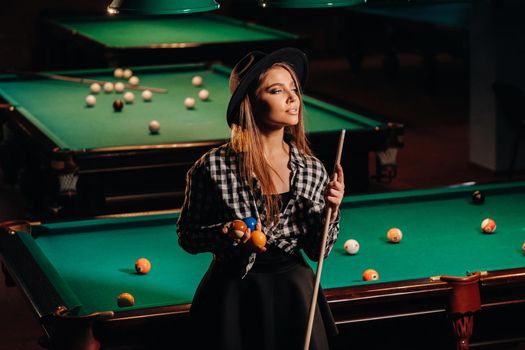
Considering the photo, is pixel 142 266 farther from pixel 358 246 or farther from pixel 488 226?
pixel 488 226

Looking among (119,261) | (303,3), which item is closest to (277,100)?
(303,3)

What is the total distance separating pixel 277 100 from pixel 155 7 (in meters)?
0.75

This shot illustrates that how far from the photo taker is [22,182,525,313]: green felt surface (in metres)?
3.47

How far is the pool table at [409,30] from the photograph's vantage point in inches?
407

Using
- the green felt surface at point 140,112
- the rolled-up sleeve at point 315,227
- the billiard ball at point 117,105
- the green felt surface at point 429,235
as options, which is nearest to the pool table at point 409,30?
the green felt surface at point 140,112

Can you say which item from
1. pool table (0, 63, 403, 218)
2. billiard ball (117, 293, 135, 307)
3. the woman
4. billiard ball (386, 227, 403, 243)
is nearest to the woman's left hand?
the woman

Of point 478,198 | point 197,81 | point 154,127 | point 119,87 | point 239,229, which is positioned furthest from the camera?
point 197,81

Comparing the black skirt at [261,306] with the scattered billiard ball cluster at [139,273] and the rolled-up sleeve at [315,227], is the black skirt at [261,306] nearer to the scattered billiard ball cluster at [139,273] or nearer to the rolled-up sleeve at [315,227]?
the rolled-up sleeve at [315,227]

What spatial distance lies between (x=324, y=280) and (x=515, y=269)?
1.98 ft

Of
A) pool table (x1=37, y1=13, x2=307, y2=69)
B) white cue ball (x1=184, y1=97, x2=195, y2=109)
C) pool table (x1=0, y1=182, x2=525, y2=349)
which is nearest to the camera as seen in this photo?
pool table (x1=0, y1=182, x2=525, y2=349)

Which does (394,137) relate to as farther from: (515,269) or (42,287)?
(42,287)

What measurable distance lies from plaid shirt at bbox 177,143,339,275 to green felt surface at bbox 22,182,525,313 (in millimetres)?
347

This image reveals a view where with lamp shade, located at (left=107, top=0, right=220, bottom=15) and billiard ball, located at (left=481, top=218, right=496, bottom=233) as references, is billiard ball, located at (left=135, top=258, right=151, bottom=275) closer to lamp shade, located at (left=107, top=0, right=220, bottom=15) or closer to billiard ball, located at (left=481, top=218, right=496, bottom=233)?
lamp shade, located at (left=107, top=0, right=220, bottom=15)

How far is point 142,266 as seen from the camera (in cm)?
358
